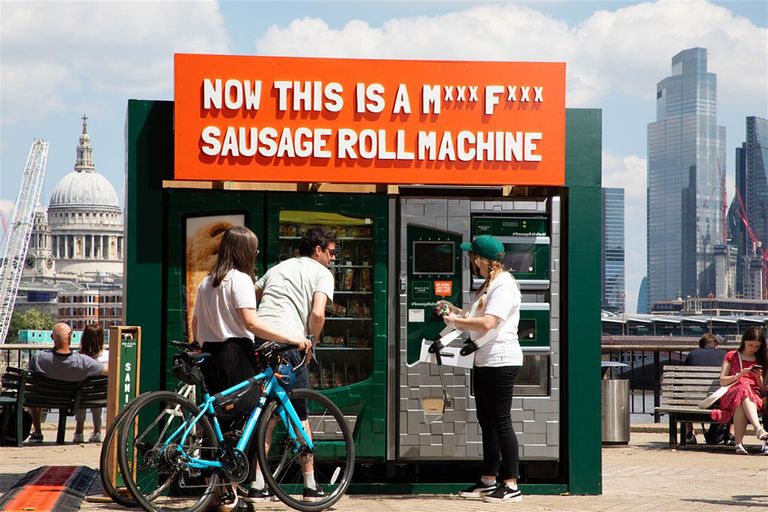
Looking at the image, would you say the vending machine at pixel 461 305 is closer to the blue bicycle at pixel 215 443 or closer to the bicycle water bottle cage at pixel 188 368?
the blue bicycle at pixel 215 443

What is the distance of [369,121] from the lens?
27.2 ft

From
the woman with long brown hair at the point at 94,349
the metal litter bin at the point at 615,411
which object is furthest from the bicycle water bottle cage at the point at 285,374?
the woman with long brown hair at the point at 94,349

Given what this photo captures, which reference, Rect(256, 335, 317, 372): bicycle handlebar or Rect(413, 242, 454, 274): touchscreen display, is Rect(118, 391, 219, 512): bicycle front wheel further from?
Rect(413, 242, 454, 274): touchscreen display

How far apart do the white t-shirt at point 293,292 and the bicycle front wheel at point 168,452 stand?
84 cm

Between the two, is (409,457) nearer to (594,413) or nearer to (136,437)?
(594,413)

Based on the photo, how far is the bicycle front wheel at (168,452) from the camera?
21.6 ft

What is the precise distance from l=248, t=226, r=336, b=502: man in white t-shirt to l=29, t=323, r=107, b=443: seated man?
5.41m

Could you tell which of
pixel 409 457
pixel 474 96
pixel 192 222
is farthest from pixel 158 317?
pixel 474 96

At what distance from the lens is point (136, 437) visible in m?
Result: 6.73

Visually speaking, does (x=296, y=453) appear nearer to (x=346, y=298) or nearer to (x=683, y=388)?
(x=346, y=298)

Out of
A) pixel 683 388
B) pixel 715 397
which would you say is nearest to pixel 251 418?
pixel 715 397

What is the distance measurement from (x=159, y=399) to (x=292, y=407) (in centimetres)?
82

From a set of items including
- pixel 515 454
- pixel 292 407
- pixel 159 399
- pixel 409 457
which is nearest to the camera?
pixel 159 399

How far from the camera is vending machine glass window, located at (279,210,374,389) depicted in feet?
27.7
